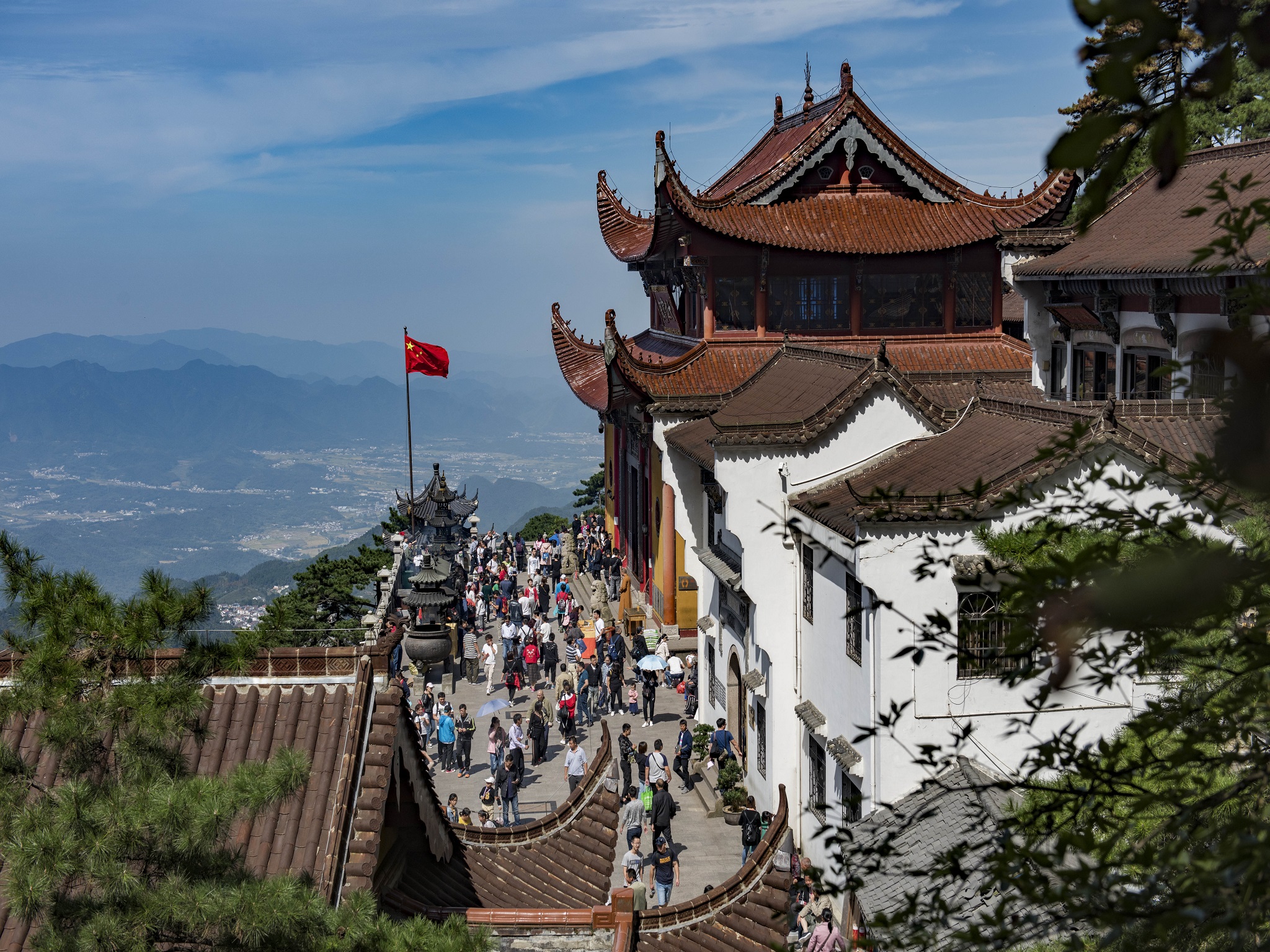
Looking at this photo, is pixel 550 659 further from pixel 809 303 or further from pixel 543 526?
pixel 543 526

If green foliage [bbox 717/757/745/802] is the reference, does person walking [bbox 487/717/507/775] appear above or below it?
above

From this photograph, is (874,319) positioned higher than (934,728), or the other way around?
(874,319)

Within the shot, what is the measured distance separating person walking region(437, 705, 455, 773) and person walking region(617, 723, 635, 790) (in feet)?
10.9

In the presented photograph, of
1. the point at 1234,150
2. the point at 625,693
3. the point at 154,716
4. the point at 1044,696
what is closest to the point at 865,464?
the point at 1234,150

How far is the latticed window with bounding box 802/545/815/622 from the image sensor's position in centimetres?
2130

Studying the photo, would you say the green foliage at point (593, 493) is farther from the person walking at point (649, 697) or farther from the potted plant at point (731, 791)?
the potted plant at point (731, 791)

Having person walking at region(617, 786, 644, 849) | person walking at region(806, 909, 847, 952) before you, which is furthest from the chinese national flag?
person walking at region(806, 909, 847, 952)

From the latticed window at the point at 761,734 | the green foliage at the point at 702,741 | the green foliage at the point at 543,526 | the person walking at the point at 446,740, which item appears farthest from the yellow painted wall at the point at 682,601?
the green foliage at the point at 543,526

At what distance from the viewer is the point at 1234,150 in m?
22.7

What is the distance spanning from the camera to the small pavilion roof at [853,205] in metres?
34.9

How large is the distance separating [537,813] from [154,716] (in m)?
18.0

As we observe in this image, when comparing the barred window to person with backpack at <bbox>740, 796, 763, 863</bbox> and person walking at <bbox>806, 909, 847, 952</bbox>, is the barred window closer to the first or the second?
person walking at <bbox>806, 909, 847, 952</bbox>

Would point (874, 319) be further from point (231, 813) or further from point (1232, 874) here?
point (1232, 874)

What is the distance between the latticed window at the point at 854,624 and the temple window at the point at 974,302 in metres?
19.7
